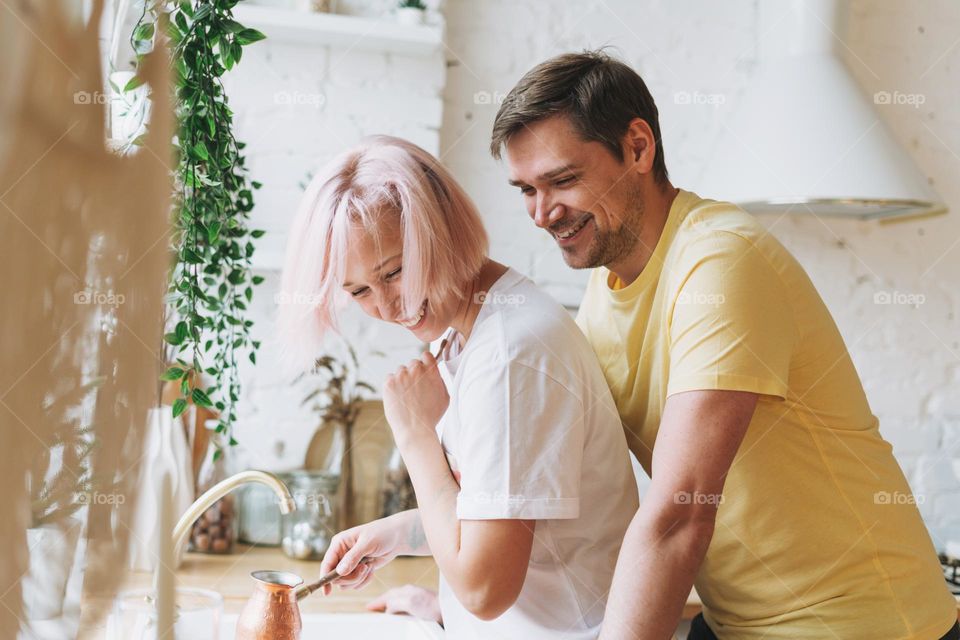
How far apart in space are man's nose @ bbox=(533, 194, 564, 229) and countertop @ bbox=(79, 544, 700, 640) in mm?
780

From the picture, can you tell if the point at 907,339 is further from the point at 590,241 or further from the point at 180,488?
the point at 180,488

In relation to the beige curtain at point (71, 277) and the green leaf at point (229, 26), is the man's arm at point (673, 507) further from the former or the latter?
the beige curtain at point (71, 277)

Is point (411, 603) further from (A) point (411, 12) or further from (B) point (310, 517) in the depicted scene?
(A) point (411, 12)

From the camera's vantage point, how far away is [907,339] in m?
2.51

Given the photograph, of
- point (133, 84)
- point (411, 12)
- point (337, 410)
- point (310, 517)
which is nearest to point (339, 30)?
point (411, 12)

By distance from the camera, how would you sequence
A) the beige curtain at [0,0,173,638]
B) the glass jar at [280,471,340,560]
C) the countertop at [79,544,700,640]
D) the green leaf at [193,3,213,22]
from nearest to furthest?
the beige curtain at [0,0,173,638] < the green leaf at [193,3,213,22] < the countertop at [79,544,700,640] < the glass jar at [280,471,340,560]

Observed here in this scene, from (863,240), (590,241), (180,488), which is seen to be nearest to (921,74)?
(863,240)

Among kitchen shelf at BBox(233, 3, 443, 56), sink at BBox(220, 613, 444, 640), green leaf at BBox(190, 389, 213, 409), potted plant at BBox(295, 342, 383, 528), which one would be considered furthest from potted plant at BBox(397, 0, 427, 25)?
sink at BBox(220, 613, 444, 640)

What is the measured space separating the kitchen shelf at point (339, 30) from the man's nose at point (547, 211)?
0.90m

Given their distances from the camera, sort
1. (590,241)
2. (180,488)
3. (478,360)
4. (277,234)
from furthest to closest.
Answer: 1. (277,234)
2. (180,488)
3. (590,241)
4. (478,360)

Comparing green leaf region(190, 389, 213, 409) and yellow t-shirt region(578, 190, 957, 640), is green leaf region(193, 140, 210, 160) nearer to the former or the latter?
green leaf region(190, 389, 213, 409)

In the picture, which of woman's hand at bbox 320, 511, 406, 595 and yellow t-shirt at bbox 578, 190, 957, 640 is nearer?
yellow t-shirt at bbox 578, 190, 957, 640

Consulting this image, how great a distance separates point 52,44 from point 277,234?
1901 millimetres

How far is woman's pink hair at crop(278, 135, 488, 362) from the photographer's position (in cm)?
112
